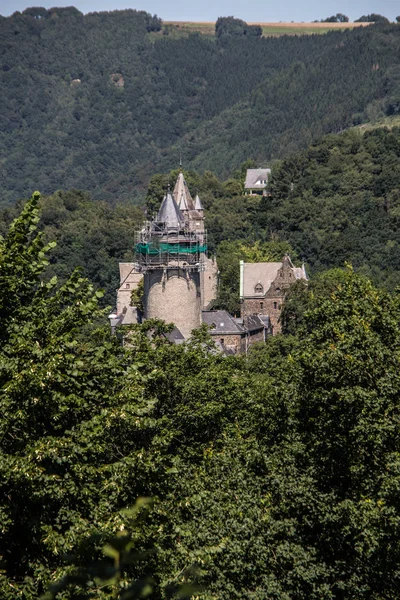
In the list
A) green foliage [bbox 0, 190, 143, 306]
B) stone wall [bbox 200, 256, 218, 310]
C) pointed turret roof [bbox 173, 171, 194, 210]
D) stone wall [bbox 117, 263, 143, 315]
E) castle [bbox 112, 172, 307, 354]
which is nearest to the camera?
castle [bbox 112, 172, 307, 354]

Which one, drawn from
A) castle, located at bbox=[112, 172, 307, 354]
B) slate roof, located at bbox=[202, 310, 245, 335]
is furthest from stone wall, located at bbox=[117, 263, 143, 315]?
slate roof, located at bbox=[202, 310, 245, 335]

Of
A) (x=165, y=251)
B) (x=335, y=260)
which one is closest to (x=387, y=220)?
(x=335, y=260)

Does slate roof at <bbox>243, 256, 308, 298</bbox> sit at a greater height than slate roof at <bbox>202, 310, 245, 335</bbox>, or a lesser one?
greater

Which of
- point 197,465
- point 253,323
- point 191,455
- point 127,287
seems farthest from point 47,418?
point 127,287

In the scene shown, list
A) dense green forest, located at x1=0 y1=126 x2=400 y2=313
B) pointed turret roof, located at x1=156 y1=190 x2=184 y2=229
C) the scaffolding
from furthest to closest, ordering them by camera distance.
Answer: dense green forest, located at x1=0 y1=126 x2=400 y2=313, pointed turret roof, located at x1=156 y1=190 x2=184 y2=229, the scaffolding

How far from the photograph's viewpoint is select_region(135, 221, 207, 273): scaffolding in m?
59.0

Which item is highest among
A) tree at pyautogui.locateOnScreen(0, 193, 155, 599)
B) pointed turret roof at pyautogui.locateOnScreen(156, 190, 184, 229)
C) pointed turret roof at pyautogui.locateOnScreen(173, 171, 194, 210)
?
pointed turret roof at pyautogui.locateOnScreen(173, 171, 194, 210)

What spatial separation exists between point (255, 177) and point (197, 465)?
129 metres

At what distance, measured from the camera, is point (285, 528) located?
80.7 feet

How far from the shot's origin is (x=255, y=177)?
156625 mm

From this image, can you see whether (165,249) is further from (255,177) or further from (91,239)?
(255,177)

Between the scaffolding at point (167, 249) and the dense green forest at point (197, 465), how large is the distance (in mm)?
27543

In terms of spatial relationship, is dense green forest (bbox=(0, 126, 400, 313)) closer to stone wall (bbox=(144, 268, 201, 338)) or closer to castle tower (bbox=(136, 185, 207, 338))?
castle tower (bbox=(136, 185, 207, 338))

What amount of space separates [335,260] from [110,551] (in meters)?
96.3
